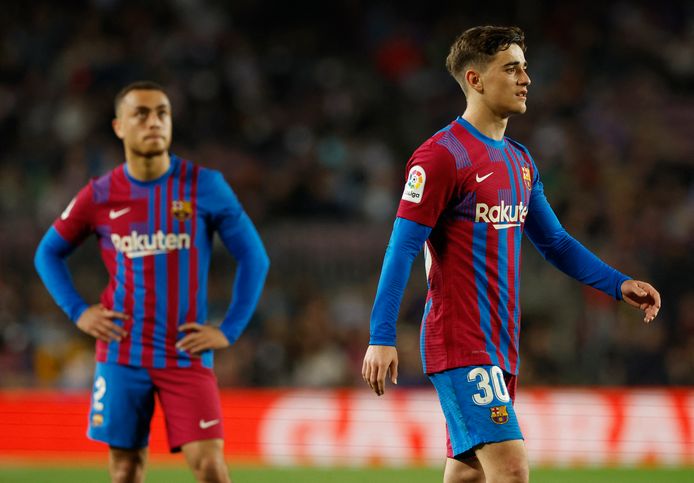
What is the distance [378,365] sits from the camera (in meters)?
4.02

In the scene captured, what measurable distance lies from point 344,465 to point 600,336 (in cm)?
300

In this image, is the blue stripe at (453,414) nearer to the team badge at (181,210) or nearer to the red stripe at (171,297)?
the red stripe at (171,297)

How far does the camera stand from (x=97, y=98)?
1377 centimetres

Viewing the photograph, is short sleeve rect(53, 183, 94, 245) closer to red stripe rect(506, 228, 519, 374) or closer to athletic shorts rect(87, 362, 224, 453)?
athletic shorts rect(87, 362, 224, 453)

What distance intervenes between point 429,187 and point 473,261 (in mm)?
353

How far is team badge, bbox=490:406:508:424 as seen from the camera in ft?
13.8

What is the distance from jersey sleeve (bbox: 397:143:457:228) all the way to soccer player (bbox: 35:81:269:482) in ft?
4.94

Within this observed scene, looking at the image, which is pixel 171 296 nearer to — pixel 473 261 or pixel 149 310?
pixel 149 310

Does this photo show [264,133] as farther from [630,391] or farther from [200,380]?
[200,380]

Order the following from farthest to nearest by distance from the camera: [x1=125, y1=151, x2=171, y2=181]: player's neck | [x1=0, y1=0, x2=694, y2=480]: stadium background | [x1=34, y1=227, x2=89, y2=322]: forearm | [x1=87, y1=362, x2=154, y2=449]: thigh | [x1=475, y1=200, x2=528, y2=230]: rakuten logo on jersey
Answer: [x1=0, y1=0, x2=694, y2=480]: stadium background < [x1=34, y1=227, x2=89, y2=322]: forearm < [x1=125, y1=151, x2=171, y2=181]: player's neck < [x1=87, y1=362, x2=154, y2=449]: thigh < [x1=475, y1=200, x2=528, y2=230]: rakuten logo on jersey

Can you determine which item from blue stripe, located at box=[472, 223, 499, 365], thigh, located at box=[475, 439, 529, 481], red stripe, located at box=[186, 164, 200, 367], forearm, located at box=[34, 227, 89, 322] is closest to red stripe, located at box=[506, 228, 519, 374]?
blue stripe, located at box=[472, 223, 499, 365]

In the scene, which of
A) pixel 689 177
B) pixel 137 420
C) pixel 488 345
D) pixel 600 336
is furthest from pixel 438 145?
pixel 689 177

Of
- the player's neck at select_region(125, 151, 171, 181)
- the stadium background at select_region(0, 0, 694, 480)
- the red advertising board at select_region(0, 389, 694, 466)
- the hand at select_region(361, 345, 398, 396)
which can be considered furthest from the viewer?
the stadium background at select_region(0, 0, 694, 480)

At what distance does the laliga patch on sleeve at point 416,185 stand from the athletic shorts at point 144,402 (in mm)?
1614
